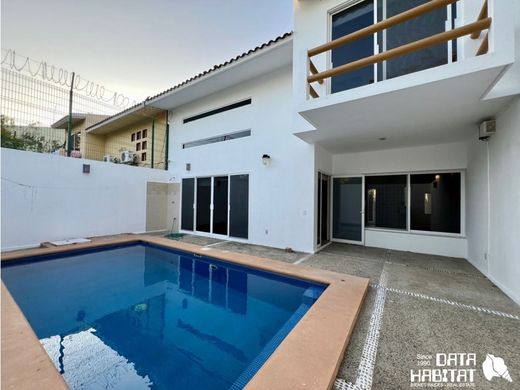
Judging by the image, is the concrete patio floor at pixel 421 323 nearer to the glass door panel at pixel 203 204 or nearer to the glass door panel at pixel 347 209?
the glass door panel at pixel 347 209

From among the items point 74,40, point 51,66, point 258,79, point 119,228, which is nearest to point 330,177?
point 258,79

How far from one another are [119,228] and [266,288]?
290 inches

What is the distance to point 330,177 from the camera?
27.1 feet

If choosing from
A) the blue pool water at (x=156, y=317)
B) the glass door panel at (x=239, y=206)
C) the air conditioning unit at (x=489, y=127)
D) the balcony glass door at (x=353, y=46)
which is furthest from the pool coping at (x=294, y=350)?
the glass door panel at (x=239, y=206)

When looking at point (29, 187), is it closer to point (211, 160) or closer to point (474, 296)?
point (211, 160)

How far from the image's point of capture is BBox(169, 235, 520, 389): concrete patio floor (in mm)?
2158

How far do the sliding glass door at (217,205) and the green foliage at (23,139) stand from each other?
480 centimetres

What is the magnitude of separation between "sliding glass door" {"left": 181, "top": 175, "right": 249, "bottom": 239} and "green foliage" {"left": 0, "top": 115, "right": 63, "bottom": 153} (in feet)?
15.7

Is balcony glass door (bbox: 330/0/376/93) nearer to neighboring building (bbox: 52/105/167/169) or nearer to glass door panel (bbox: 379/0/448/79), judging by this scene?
glass door panel (bbox: 379/0/448/79)

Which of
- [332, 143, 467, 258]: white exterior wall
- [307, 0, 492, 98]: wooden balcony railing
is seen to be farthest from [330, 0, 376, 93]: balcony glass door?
[332, 143, 467, 258]: white exterior wall

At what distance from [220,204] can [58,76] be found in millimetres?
7186

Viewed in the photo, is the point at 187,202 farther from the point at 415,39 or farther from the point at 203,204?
the point at 415,39

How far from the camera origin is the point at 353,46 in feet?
17.4

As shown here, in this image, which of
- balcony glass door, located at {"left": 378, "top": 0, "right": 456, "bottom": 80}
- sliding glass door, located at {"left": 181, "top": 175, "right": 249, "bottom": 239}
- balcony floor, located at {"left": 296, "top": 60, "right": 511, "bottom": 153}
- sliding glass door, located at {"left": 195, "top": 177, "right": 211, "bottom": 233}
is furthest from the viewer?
sliding glass door, located at {"left": 195, "top": 177, "right": 211, "bottom": 233}
